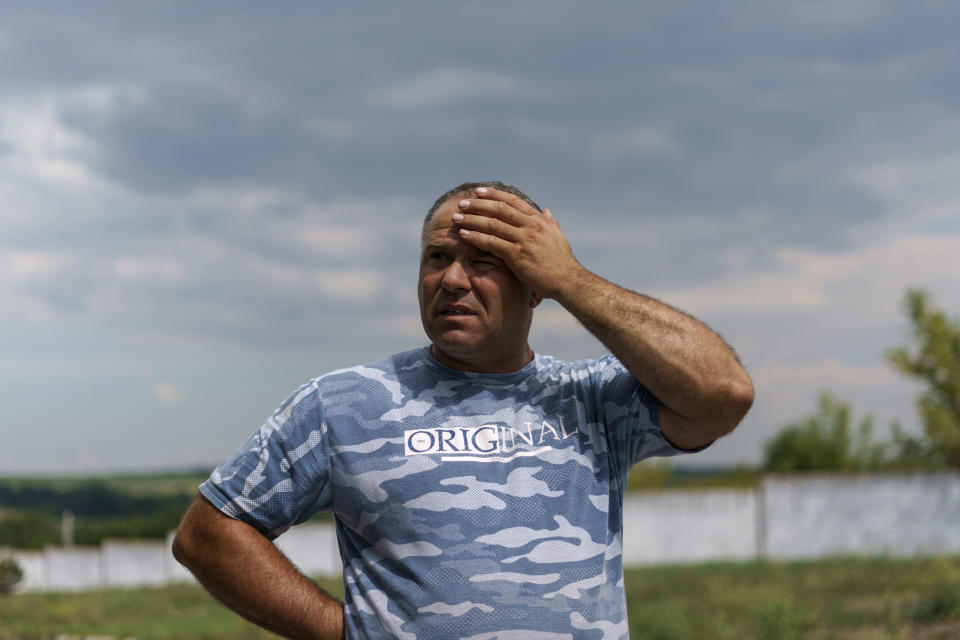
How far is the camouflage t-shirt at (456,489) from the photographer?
247 cm

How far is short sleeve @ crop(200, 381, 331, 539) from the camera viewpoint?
2.59 meters

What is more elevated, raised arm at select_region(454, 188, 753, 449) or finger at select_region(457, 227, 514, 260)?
finger at select_region(457, 227, 514, 260)

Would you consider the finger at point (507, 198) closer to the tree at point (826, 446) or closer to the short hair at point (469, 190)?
the short hair at point (469, 190)

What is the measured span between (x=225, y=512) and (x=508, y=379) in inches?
33.6

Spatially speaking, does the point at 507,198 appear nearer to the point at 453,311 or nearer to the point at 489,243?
the point at 489,243

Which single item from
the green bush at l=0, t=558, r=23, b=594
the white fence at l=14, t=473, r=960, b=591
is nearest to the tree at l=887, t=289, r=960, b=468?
the white fence at l=14, t=473, r=960, b=591

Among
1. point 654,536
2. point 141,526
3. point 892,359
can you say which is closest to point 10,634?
point 654,536

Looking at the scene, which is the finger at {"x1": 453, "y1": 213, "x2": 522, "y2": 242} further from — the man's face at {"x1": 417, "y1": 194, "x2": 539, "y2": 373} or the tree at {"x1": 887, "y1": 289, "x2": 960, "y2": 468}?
the tree at {"x1": 887, "y1": 289, "x2": 960, "y2": 468}

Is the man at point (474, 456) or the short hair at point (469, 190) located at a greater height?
the short hair at point (469, 190)

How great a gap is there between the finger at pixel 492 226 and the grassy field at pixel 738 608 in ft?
26.9

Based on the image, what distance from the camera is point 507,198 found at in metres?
2.58

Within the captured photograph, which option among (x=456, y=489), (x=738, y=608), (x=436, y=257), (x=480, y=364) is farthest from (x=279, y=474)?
(x=738, y=608)

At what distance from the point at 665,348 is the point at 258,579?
1.26 m

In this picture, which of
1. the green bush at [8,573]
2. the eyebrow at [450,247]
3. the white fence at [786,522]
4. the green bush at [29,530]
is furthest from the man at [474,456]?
the green bush at [29,530]
